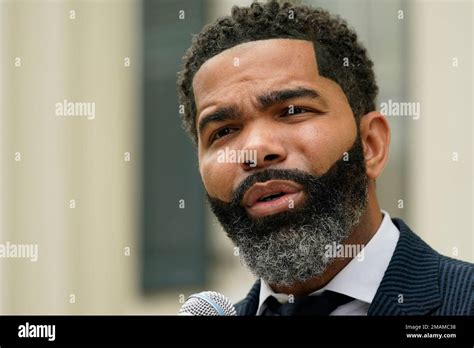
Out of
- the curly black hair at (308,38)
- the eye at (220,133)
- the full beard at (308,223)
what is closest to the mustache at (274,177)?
the full beard at (308,223)

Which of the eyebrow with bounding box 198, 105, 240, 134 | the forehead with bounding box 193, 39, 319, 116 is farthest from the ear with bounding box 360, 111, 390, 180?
the eyebrow with bounding box 198, 105, 240, 134

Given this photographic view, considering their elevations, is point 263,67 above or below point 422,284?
above

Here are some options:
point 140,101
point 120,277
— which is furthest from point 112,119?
point 120,277

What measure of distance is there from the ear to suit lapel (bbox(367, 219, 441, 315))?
356 millimetres

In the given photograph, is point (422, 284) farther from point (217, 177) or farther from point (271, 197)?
point (217, 177)

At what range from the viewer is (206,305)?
347 cm

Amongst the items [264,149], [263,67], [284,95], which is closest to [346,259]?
[264,149]

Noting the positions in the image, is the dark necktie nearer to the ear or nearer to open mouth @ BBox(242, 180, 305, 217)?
open mouth @ BBox(242, 180, 305, 217)

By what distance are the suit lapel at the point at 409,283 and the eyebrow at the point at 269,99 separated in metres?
0.66

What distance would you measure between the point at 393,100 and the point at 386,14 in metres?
0.45

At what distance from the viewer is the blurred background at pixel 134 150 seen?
431cm

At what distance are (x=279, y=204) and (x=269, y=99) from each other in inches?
16.2

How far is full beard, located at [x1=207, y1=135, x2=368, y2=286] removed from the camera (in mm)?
3729

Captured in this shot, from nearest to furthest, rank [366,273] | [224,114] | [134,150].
Answer: [366,273] < [224,114] < [134,150]
